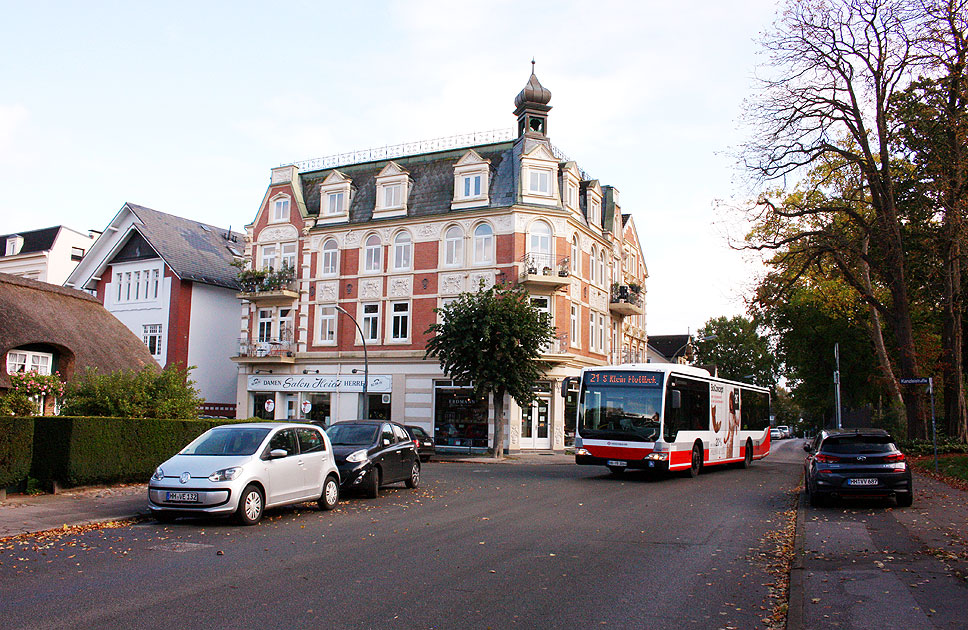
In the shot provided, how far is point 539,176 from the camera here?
38781 mm

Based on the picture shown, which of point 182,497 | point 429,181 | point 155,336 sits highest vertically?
point 429,181

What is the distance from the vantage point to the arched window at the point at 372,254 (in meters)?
41.1

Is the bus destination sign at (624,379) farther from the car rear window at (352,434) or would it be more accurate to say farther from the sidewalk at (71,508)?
the sidewalk at (71,508)

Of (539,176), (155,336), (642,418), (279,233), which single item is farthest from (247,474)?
(155,336)

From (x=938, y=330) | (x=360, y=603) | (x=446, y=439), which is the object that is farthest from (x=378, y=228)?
(x=360, y=603)

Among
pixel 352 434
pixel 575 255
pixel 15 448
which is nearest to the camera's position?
pixel 15 448

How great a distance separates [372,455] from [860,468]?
9684mm

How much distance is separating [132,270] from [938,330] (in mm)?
47150

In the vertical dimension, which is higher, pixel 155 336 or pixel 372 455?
pixel 155 336

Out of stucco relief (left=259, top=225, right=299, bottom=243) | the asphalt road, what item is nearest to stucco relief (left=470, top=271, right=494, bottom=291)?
stucco relief (left=259, top=225, right=299, bottom=243)

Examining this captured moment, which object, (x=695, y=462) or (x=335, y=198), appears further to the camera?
(x=335, y=198)

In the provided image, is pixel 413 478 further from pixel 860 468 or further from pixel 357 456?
pixel 860 468

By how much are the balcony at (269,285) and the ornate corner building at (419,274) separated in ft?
0.25

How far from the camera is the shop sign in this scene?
3991 cm
